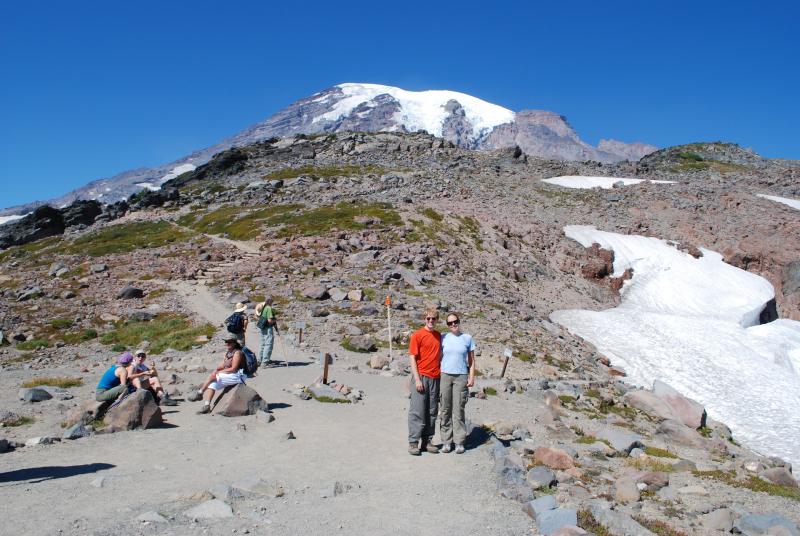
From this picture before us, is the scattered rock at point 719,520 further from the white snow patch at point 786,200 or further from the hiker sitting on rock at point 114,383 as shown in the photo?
the white snow patch at point 786,200

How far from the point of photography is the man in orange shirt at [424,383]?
1164 centimetres

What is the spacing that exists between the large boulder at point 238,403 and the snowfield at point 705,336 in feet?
72.7

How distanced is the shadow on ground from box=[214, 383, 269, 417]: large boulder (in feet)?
13.1

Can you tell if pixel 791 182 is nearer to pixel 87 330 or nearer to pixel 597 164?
pixel 597 164

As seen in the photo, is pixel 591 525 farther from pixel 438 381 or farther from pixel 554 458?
pixel 438 381

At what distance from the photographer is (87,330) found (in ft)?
99.9

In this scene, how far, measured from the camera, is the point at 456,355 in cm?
1173

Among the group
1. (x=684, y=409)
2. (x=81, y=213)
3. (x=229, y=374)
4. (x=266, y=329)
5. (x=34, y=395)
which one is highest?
(x=81, y=213)

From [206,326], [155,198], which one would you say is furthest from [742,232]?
[155,198]

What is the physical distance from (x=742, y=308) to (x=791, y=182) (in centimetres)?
4996

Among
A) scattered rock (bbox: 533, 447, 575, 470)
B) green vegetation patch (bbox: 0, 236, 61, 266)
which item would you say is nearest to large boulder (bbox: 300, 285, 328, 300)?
scattered rock (bbox: 533, 447, 575, 470)

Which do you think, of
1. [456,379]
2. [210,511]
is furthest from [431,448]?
[210,511]

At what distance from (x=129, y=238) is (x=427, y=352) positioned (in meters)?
70.2

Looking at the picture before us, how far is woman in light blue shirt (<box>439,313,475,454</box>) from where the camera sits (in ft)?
38.2
